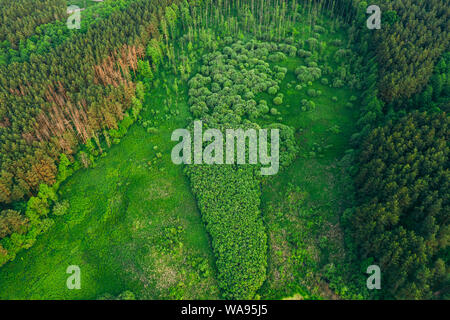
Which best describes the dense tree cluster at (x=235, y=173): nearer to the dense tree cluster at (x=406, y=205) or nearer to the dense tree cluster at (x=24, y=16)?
the dense tree cluster at (x=406, y=205)

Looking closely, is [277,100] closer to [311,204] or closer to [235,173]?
[235,173]

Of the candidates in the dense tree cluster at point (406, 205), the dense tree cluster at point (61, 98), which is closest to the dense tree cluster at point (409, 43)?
the dense tree cluster at point (406, 205)

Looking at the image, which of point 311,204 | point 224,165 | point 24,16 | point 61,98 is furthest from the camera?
point 24,16

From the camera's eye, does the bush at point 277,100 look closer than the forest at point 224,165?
No

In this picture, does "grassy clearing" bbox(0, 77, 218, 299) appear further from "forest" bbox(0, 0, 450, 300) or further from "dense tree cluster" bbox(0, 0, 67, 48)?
"dense tree cluster" bbox(0, 0, 67, 48)

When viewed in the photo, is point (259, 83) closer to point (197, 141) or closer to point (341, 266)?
point (197, 141)

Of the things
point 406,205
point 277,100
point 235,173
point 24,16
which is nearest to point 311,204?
point 406,205
